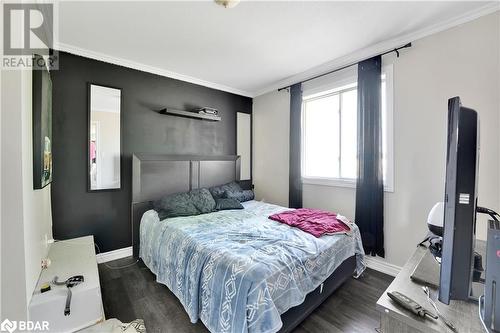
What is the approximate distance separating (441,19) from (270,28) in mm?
1700

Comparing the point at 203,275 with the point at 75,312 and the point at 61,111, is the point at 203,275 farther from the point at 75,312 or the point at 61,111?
the point at 61,111

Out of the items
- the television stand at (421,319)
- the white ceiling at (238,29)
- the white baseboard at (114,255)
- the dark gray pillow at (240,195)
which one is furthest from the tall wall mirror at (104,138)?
the television stand at (421,319)

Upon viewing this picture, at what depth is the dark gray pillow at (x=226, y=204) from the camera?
313 centimetres

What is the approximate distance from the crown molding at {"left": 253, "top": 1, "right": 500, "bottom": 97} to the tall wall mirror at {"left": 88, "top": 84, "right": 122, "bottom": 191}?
2668mm

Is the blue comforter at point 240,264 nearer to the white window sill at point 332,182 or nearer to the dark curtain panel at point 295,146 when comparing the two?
the white window sill at point 332,182

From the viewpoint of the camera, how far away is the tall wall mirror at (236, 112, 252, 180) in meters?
4.29

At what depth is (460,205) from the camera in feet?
2.79

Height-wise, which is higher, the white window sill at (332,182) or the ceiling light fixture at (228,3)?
the ceiling light fixture at (228,3)

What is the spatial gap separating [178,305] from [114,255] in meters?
1.47

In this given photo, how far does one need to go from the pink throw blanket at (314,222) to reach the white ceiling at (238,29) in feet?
6.70

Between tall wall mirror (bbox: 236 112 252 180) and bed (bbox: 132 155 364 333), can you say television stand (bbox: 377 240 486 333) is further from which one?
tall wall mirror (bbox: 236 112 252 180)

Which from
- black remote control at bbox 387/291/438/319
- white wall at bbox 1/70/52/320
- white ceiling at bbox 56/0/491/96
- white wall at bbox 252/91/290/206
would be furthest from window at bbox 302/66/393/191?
white wall at bbox 1/70/52/320

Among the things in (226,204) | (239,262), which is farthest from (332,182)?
(239,262)

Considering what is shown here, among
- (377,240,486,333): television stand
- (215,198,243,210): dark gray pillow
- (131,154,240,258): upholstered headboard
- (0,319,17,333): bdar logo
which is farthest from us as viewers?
(215,198,243,210): dark gray pillow
